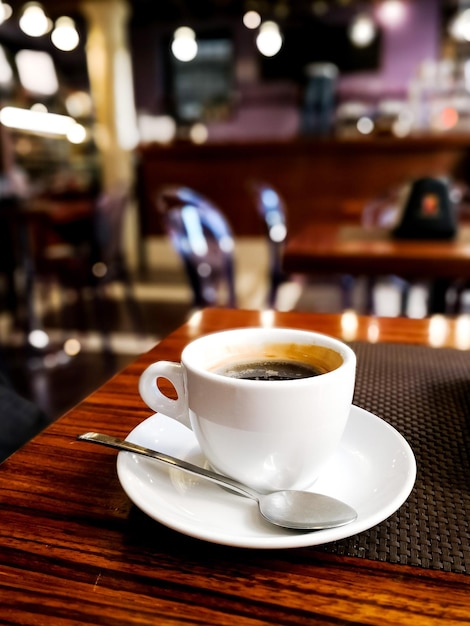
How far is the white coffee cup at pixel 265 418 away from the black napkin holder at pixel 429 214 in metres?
1.21

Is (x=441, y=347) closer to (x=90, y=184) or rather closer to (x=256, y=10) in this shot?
(x=256, y=10)

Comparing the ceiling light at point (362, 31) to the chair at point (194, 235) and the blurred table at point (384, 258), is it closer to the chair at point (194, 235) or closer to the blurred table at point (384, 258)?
the chair at point (194, 235)

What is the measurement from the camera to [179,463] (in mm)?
395

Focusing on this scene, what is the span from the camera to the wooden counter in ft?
15.9

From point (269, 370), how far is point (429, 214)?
3.97 ft

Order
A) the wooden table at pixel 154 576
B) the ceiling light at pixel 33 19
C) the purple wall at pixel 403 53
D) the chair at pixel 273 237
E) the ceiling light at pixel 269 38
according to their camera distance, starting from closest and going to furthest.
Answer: the wooden table at pixel 154 576
the chair at pixel 273 237
the ceiling light at pixel 33 19
the ceiling light at pixel 269 38
the purple wall at pixel 403 53

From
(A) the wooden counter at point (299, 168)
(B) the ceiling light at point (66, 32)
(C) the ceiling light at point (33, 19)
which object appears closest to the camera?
(A) the wooden counter at point (299, 168)

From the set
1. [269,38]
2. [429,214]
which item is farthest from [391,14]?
[429,214]

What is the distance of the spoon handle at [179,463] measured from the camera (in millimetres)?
383

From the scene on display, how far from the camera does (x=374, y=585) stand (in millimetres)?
316

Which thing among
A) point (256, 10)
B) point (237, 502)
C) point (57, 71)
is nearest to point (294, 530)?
point (237, 502)

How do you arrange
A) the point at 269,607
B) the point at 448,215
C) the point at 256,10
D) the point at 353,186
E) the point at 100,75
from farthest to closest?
1. the point at 256,10
2. the point at 100,75
3. the point at 353,186
4. the point at 448,215
5. the point at 269,607

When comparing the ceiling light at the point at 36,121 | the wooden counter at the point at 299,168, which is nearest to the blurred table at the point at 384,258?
the wooden counter at the point at 299,168

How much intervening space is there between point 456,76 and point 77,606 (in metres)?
8.22
